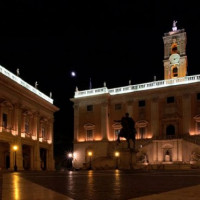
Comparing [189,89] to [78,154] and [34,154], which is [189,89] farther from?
[34,154]

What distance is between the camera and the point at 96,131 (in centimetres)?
5606

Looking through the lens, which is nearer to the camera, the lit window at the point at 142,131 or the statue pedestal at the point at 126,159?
the statue pedestal at the point at 126,159

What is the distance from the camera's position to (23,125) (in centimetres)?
4541

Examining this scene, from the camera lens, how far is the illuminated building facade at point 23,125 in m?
40.4

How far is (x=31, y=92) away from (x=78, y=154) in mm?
15350

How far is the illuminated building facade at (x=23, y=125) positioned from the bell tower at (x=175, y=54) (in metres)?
20.3

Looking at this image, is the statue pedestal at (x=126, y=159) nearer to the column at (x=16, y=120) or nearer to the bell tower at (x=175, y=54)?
the column at (x=16, y=120)

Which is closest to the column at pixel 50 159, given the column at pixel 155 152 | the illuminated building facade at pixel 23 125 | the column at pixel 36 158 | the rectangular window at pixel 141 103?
the illuminated building facade at pixel 23 125

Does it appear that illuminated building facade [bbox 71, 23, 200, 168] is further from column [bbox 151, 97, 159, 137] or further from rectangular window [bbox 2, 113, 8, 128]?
rectangular window [bbox 2, 113, 8, 128]

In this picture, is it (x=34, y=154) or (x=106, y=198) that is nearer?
(x=106, y=198)

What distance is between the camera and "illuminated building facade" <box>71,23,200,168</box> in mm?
47344

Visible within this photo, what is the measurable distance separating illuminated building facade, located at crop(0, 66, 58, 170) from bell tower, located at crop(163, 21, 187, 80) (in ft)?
66.7

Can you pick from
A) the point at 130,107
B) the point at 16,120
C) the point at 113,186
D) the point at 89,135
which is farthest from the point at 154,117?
the point at 113,186

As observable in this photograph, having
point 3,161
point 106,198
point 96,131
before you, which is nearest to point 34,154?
point 3,161
